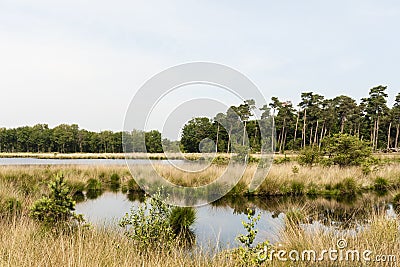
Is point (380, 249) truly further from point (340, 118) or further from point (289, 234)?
point (340, 118)

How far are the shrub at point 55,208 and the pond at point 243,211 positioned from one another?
0.49 meters

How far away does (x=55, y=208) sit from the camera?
4801mm

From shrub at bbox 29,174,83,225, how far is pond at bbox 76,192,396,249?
489mm

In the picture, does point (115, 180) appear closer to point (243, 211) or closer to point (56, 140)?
point (243, 211)

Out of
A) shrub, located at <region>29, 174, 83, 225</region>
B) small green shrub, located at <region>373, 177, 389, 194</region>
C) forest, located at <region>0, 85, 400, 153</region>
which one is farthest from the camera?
forest, located at <region>0, 85, 400, 153</region>

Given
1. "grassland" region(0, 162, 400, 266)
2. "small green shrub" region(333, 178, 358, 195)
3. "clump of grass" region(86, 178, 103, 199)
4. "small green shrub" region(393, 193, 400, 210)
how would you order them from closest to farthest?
1. "grassland" region(0, 162, 400, 266)
2. "small green shrub" region(393, 193, 400, 210)
3. "clump of grass" region(86, 178, 103, 199)
4. "small green shrub" region(333, 178, 358, 195)

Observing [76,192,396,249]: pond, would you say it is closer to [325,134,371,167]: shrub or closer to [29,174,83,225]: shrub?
[29,174,83,225]: shrub

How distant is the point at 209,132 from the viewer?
930 centimetres

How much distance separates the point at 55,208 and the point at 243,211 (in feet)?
14.7

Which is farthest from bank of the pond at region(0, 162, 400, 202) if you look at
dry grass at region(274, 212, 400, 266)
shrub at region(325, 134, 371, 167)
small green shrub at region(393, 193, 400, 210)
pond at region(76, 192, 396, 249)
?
dry grass at region(274, 212, 400, 266)

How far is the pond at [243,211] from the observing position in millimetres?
5750

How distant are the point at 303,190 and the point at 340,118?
113 ft

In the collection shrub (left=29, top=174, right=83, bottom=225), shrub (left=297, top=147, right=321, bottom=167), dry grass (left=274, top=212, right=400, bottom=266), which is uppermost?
shrub (left=297, top=147, right=321, bottom=167)

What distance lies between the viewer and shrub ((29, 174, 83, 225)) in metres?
4.73
